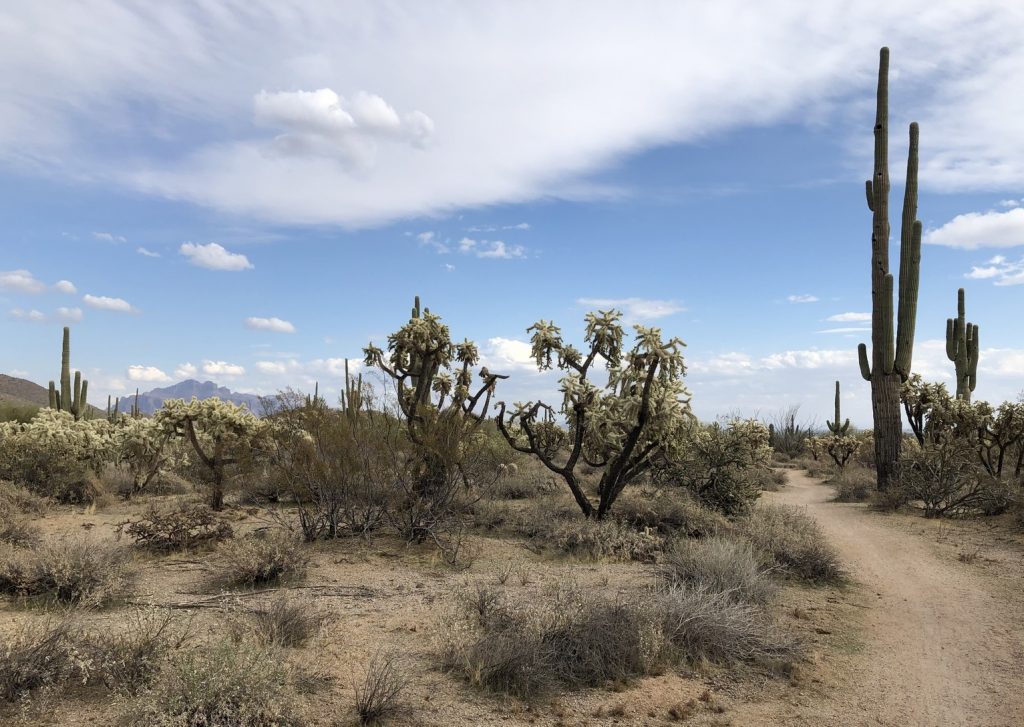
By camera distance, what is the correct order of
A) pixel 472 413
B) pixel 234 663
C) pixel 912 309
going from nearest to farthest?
pixel 234 663 < pixel 472 413 < pixel 912 309

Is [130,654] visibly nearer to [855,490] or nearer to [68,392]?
[855,490]

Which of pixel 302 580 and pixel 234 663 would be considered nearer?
pixel 234 663

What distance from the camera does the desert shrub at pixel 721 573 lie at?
7.31 m

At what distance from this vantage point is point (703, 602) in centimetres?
648

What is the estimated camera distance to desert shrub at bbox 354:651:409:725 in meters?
4.72

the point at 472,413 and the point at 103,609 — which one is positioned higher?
the point at 472,413

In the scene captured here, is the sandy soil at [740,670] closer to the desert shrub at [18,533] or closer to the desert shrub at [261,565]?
the desert shrub at [261,565]

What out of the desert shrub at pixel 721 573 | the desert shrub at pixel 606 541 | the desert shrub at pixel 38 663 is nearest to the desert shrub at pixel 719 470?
the desert shrub at pixel 606 541

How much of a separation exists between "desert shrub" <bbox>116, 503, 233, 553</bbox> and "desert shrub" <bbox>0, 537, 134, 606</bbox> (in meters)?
2.09

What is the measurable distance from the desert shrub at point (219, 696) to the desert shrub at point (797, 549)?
6.58 metres

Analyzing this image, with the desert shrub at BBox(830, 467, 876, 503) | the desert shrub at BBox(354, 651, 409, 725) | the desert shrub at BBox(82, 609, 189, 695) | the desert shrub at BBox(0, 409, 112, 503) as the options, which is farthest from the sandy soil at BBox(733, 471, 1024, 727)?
the desert shrub at BBox(0, 409, 112, 503)

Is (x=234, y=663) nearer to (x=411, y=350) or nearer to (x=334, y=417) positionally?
(x=334, y=417)

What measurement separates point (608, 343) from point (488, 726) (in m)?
8.41

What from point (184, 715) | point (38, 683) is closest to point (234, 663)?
point (184, 715)
